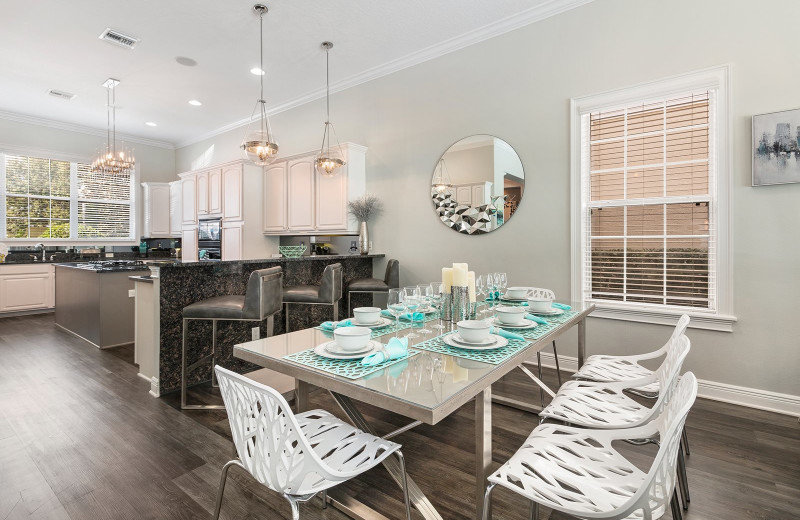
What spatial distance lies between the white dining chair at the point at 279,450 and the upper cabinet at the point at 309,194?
12.4ft

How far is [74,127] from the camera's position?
695cm

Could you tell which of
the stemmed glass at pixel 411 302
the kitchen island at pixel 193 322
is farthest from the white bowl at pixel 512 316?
the kitchen island at pixel 193 322

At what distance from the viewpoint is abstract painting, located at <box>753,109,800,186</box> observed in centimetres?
257

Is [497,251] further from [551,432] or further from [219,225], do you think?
[219,225]

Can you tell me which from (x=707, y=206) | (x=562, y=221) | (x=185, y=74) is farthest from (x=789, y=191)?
(x=185, y=74)

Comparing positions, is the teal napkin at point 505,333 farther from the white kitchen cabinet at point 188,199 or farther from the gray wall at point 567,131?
the white kitchen cabinet at point 188,199

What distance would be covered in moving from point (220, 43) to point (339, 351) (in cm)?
417

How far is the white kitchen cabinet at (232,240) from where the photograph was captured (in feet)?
18.6

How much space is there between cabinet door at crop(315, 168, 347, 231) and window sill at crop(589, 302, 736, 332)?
10.0ft

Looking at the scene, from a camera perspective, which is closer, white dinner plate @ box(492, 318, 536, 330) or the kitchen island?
white dinner plate @ box(492, 318, 536, 330)

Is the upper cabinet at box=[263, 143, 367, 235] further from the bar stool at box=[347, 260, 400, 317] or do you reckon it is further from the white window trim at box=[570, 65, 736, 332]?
the white window trim at box=[570, 65, 736, 332]

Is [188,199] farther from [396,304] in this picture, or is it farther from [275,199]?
[396,304]

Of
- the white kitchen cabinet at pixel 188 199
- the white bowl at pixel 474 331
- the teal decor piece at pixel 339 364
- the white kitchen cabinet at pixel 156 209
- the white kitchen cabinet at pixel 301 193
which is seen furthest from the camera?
the white kitchen cabinet at pixel 156 209

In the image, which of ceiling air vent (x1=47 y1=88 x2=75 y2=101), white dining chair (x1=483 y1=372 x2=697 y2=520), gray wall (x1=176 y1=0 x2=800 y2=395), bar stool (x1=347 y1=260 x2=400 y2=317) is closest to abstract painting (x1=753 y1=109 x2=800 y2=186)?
gray wall (x1=176 y1=0 x2=800 y2=395)
